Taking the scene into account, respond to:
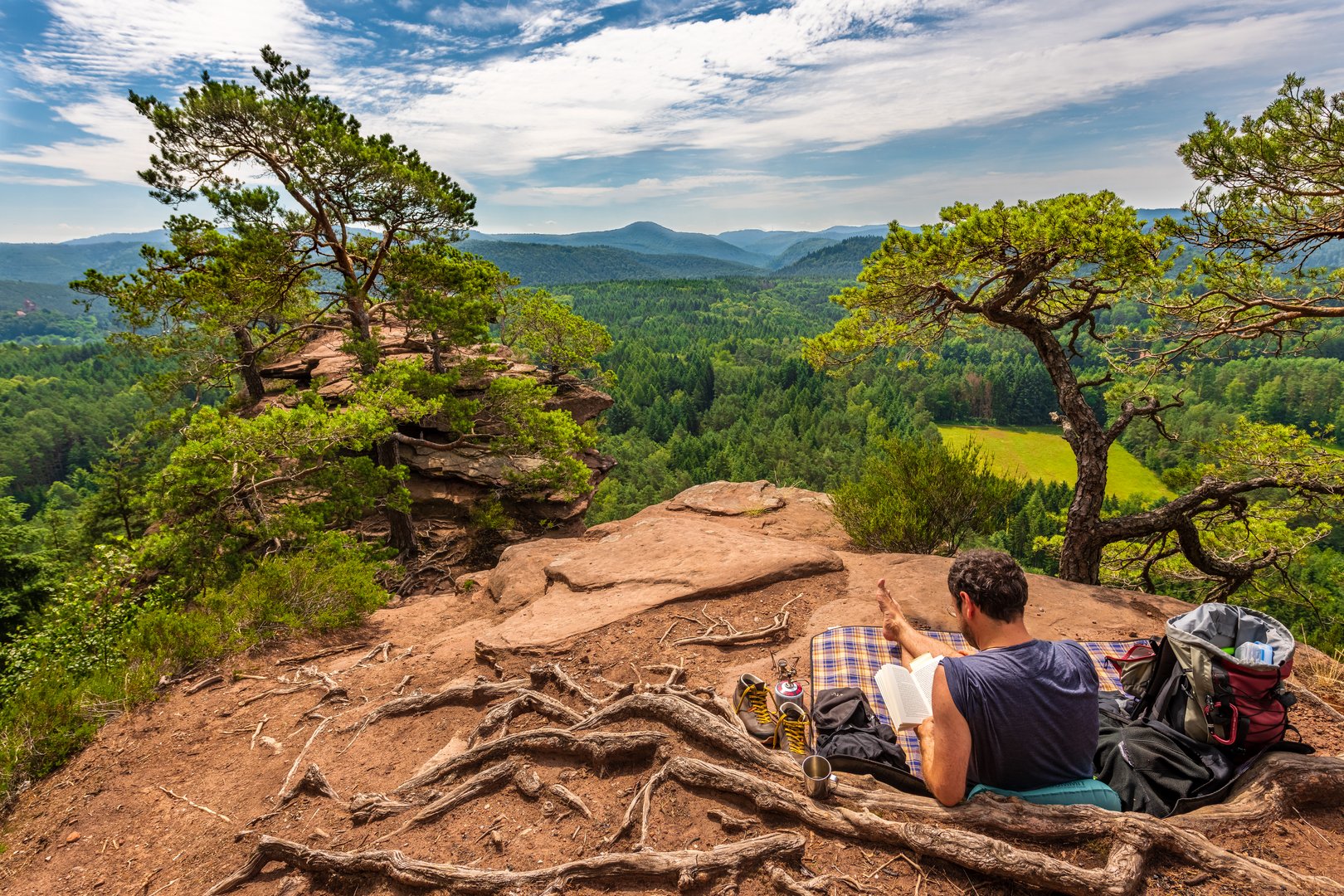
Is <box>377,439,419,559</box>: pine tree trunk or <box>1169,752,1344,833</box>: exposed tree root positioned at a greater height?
<box>1169,752,1344,833</box>: exposed tree root

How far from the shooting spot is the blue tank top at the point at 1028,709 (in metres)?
2.85

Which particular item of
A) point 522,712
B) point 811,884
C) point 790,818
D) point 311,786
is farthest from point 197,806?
point 811,884

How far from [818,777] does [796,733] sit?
83 cm

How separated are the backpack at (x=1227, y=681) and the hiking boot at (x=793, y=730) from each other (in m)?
2.16

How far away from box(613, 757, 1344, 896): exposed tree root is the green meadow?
201 feet

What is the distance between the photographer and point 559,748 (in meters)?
4.09

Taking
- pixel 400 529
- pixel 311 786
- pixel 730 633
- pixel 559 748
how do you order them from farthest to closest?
pixel 400 529 → pixel 730 633 → pixel 311 786 → pixel 559 748

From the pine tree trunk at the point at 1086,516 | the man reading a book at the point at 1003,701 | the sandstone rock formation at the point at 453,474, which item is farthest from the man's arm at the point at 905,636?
the sandstone rock formation at the point at 453,474

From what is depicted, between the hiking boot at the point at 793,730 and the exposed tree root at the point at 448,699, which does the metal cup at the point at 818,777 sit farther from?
the exposed tree root at the point at 448,699

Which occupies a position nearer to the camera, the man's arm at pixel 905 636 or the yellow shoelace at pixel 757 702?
the man's arm at pixel 905 636

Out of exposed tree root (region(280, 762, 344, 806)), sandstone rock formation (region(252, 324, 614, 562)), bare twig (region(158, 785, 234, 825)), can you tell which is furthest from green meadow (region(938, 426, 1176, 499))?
bare twig (region(158, 785, 234, 825))

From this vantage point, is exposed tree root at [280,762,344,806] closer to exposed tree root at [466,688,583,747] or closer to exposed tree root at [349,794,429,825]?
exposed tree root at [349,794,429,825]

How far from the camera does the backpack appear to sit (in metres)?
3.05

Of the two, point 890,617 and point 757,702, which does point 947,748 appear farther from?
point 757,702
